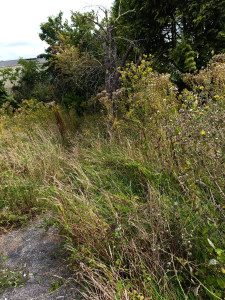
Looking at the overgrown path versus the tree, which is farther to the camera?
the tree

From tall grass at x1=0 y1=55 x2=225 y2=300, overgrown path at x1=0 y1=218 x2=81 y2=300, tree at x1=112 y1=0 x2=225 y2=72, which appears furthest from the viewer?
tree at x1=112 y1=0 x2=225 y2=72

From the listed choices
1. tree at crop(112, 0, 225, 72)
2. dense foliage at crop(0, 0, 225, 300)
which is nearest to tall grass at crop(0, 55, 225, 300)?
dense foliage at crop(0, 0, 225, 300)

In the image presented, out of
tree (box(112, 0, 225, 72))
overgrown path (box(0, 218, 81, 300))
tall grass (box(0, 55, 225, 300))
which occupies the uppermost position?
tree (box(112, 0, 225, 72))

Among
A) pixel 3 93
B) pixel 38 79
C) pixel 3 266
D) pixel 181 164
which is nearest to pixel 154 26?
pixel 181 164

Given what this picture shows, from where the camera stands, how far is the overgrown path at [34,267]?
1735 mm

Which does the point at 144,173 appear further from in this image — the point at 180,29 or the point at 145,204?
the point at 180,29

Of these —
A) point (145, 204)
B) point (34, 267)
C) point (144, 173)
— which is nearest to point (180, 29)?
point (144, 173)

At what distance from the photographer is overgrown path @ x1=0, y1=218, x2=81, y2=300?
174 centimetres

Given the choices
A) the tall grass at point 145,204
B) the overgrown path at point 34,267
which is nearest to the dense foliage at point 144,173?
the tall grass at point 145,204

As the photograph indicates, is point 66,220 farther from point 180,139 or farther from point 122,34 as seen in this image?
point 122,34

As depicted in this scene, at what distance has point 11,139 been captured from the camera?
520 cm

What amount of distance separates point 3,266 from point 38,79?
1668 cm

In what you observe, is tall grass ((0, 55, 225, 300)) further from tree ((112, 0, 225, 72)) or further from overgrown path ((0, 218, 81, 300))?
tree ((112, 0, 225, 72))

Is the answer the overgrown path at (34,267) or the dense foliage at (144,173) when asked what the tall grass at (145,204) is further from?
the overgrown path at (34,267)
